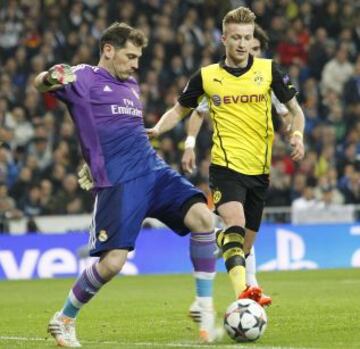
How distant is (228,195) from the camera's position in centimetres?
1023

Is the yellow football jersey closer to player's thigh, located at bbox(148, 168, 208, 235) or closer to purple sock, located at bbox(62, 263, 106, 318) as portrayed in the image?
player's thigh, located at bbox(148, 168, 208, 235)

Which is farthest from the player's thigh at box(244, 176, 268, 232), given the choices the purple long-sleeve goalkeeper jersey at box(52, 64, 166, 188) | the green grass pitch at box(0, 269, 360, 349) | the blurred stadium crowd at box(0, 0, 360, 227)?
the blurred stadium crowd at box(0, 0, 360, 227)

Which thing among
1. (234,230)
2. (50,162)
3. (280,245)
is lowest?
(280,245)

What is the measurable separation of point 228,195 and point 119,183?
61.8 inches

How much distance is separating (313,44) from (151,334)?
16.6 m

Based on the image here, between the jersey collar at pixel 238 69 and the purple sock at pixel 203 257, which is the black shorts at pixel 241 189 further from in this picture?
the purple sock at pixel 203 257

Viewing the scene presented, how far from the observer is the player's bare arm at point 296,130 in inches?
388

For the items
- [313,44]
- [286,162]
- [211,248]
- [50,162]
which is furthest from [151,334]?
[313,44]

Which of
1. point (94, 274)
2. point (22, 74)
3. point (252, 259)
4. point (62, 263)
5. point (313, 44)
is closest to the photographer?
point (94, 274)

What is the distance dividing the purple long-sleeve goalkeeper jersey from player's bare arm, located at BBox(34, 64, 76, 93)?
5.3 inches

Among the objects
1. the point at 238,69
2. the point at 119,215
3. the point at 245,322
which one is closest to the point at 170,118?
the point at 238,69

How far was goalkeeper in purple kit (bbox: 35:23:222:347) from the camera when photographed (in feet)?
28.9

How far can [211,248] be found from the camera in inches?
360

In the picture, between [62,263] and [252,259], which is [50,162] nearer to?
[62,263]
